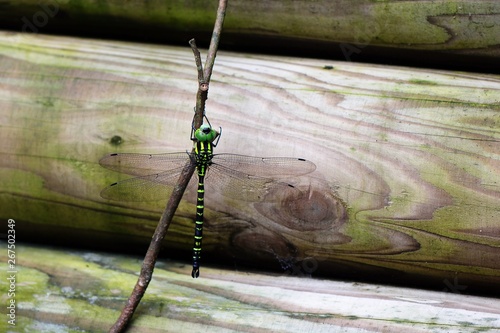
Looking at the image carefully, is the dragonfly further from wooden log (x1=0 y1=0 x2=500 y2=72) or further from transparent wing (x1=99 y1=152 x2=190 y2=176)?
wooden log (x1=0 y1=0 x2=500 y2=72)

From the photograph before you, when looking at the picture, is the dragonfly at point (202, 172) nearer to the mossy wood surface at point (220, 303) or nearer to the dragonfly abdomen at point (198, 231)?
the dragonfly abdomen at point (198, 231)

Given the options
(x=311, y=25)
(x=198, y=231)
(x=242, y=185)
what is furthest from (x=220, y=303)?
(x=311, y=25)

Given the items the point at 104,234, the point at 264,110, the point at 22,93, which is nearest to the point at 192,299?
the point at 104,234

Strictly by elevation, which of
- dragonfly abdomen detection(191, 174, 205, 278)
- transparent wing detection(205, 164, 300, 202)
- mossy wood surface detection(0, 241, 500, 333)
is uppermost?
transparent wing detection(205, 164, 300, 202)

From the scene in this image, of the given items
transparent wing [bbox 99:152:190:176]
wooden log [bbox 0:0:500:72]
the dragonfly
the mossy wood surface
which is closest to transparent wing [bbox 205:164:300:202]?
the dragonfly

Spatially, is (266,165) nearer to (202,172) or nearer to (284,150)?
(284,150)

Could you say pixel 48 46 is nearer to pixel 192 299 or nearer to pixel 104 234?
pixel 104 234
